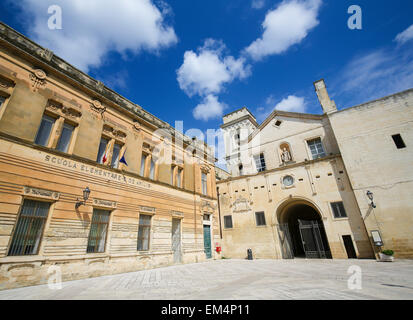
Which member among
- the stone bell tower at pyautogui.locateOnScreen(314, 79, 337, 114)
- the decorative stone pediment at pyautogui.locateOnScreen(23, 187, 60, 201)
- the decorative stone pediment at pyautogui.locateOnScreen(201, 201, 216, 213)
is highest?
the stone bell tower at pyautogui.locateOnScreen(314, 79, 337, 114)

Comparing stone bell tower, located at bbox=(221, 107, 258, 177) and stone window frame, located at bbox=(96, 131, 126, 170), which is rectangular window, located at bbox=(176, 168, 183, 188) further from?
stone bell tower, located at bbox=(221, 107, 258, 177)

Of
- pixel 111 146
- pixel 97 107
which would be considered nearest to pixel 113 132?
pixel 111 146

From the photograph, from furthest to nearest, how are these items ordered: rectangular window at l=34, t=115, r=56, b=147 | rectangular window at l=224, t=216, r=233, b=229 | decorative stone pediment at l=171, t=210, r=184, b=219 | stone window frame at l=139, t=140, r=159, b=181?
rectangular window at l=224, t=216, r=233, b=229
decorative stone pediment at l=171, t=210, r=184, b=219
stone window frame at l=139, t=140, r=159, b=181
rectangular window at l=34, t=115, r=56, b=147

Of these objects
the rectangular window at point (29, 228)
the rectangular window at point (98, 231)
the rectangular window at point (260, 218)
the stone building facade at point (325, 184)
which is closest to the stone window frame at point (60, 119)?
the rectangular window at point (29, 228)

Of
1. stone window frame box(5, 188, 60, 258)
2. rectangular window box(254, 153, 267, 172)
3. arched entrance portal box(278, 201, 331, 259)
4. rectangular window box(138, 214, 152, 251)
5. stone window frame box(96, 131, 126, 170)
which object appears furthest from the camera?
rectangular window box(254, 153, 267, 172)

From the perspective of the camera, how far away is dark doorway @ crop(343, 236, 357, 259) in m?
13.9

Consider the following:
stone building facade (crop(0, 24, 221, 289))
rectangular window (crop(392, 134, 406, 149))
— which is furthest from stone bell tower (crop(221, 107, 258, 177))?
rectangular window (crop(392, 134, 406, 149))

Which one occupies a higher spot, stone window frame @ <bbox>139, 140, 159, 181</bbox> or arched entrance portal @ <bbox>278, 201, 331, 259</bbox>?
stone window frame @ <bbox>139, 140, 159, 181</bbox>

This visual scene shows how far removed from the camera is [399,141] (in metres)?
13.8

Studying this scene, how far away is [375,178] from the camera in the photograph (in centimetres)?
1362

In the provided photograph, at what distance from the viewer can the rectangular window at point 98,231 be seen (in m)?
9.71

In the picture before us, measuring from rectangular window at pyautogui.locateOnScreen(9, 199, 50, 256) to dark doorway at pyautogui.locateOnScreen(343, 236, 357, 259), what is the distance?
59.9 feet

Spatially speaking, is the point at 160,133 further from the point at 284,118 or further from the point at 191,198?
the point at 284,118
